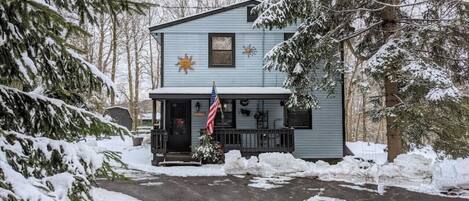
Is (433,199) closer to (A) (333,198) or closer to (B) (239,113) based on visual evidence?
(A) (333,198)

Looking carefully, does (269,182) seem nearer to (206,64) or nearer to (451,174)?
(451,174)

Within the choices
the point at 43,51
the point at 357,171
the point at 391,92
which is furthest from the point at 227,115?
the point at 43,51

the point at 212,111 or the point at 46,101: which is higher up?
the point at 212,111

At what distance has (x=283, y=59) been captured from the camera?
1398 centimetres

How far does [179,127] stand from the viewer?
55.5ft

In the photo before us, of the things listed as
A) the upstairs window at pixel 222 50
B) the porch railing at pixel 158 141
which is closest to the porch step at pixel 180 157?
the porch railing at pixel 158 141

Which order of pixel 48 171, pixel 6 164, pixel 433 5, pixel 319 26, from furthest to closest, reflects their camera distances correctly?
pixel 319 26 < pixel 433 5 < pixel 48 171 < pixel 6 164

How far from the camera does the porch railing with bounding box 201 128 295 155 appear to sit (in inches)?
606

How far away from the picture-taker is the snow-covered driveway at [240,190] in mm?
9562

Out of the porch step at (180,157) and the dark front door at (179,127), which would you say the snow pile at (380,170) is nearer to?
the porch step at (180,157)

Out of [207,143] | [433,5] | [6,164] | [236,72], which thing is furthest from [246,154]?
[6,164]

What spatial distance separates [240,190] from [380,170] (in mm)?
4053

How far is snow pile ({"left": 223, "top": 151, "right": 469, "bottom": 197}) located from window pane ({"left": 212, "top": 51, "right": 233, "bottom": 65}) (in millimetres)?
4573

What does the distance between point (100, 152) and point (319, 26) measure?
10972mm
